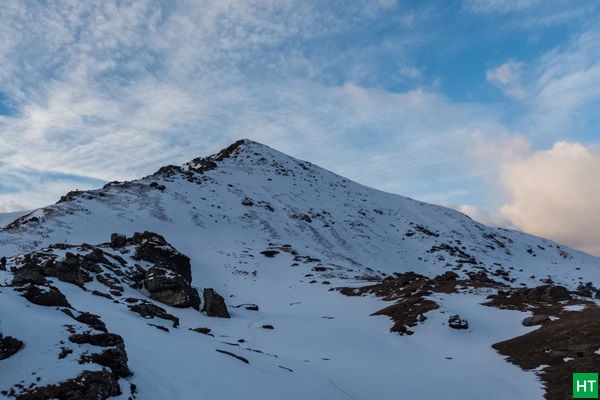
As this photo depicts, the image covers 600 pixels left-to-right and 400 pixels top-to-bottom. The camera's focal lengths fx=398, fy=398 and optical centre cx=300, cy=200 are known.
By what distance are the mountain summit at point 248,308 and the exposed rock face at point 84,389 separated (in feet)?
0.12

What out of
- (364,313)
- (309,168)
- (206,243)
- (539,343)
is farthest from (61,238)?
(309,168)

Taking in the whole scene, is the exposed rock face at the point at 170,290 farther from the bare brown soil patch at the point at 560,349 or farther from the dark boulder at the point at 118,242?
the bare brown soil patch at the point at 560,349

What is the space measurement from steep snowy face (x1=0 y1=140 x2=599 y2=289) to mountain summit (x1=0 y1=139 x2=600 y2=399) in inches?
21.2

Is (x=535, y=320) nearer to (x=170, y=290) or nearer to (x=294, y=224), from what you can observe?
(x=170, y=290)

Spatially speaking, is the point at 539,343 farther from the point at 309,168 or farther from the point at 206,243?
the point at 309,168

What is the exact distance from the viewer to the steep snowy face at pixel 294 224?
59531 mm

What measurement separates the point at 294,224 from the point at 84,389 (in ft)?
242

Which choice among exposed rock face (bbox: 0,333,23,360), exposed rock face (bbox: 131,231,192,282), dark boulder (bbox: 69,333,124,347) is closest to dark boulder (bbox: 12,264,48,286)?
dark boulder (bbox: 69,333,124,347)

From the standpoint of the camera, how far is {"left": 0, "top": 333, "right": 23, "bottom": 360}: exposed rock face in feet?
28.2

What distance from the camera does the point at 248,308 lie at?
1372 inches

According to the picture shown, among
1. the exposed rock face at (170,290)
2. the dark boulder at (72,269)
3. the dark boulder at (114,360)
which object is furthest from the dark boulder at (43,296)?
the exposed rock face at (170,290)

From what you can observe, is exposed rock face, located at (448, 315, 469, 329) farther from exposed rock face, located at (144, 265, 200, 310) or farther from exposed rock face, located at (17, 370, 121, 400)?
exposed rock face, located at (17, 370, 121, 400)

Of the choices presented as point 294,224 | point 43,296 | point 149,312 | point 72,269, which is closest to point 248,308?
point 149,312

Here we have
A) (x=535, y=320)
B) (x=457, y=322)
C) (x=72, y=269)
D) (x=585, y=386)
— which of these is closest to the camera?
(x=585, y=386)
